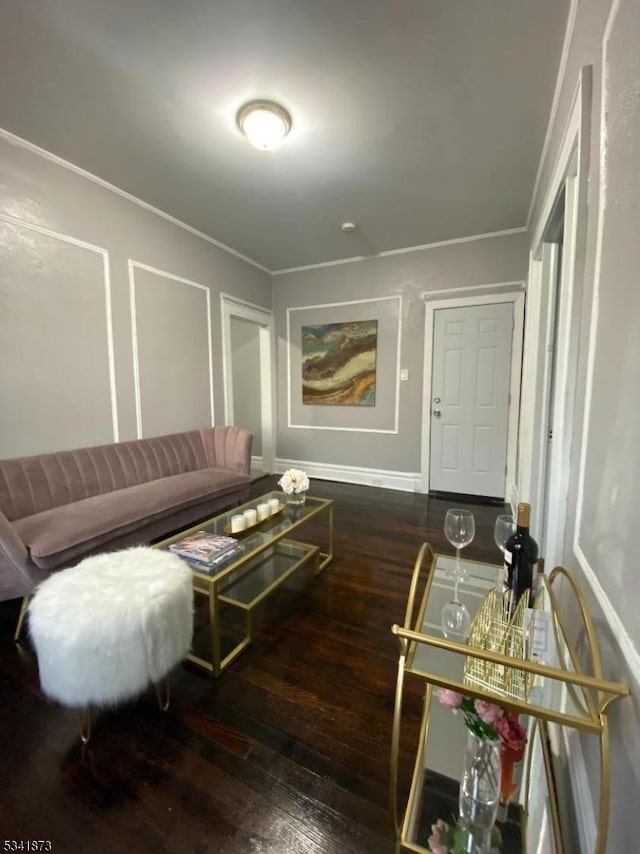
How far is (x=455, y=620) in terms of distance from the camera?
1084 mm

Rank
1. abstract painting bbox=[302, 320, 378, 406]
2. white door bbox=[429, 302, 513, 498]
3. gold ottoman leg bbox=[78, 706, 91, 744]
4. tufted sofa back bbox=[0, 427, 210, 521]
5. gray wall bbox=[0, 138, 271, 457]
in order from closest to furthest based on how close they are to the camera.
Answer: gold ottoman leg bbox=[78, 706, 91, 744] → tufted sofa back bbox=[0, 427, 210, 521] → gray wall bbox=[0, 138, 271, 457] → white door bbox=[429, 302, 513, 498] → abstract painting bbox=[302, 320, 378, 406]

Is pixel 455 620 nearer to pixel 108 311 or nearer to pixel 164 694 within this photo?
pixel 164 694

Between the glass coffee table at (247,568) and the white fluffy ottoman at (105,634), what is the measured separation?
0.24 m

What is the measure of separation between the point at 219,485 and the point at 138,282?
1.85 meters

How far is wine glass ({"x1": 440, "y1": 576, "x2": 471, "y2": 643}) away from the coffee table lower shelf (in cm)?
87

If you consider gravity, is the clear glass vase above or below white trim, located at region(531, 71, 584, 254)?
below

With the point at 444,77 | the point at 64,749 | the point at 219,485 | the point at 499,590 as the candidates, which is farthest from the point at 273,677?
the point at 444,77

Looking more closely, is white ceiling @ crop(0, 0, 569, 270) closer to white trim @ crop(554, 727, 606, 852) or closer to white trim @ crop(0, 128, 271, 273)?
white trim @ crop(0, 128, 271, 273)

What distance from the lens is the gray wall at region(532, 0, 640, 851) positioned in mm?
641

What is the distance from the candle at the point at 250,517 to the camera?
1.97 metres

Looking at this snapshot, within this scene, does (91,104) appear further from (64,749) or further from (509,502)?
(509,502)

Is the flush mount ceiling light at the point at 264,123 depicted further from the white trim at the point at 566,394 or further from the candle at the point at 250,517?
the candle at the point at 250,517

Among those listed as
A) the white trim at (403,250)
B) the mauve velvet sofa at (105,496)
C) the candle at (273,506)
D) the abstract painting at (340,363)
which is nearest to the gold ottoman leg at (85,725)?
the mauve velvet sofa at (105,496)

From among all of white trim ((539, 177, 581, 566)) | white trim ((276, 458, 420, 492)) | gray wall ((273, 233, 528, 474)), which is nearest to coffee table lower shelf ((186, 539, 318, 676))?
white trim ((539, 177, 581, 566))
